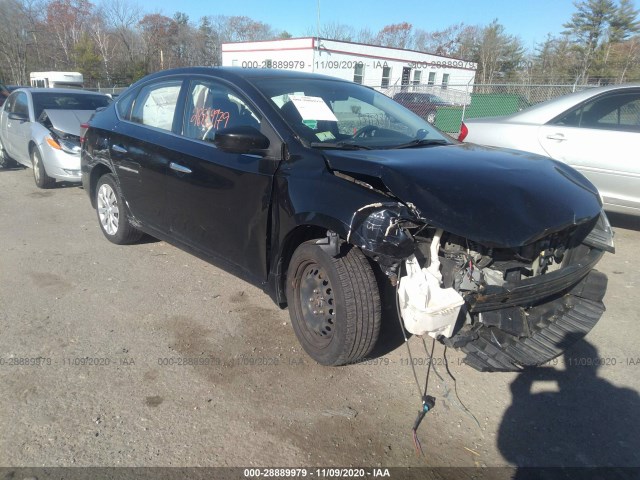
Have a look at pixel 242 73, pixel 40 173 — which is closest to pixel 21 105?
pixel 40 173

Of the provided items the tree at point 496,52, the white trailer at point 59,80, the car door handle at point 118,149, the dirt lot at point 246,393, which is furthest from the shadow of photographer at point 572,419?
the tree at point 496,52

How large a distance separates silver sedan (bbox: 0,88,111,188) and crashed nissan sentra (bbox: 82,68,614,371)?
4052 mm

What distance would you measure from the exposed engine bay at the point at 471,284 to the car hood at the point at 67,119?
264 inches

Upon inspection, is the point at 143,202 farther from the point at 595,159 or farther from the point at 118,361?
the point at 595,159

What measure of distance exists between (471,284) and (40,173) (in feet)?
24.7

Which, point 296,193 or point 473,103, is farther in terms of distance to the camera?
point 473,103

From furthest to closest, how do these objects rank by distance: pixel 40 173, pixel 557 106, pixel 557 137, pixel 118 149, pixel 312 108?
pixel 40 173
pixel 557 106
pixel 557 137
pixel 118 149
pixel 312 108

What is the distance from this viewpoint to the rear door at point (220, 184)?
3150mm

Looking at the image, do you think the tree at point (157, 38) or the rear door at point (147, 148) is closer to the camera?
the rear door at point (147, 148)

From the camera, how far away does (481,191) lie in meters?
2.50

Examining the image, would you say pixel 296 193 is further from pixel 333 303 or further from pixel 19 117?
pixel 19 117

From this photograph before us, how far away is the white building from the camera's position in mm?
27172

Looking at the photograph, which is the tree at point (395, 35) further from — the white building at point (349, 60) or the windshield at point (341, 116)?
the windshield at point (341, 116)

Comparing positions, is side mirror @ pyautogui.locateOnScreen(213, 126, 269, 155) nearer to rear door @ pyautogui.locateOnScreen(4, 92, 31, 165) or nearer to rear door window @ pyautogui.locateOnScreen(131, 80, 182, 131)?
rear door window @ pyautogui.locateOnScreen(131, 80, 182, 131)
